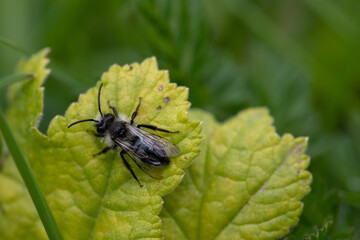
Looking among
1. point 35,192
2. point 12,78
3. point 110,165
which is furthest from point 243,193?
point 12,78

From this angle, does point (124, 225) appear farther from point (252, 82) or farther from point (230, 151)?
point (252, 82)

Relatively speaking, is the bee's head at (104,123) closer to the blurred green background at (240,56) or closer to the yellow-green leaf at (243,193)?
the yellow-green leaf at (243,193)

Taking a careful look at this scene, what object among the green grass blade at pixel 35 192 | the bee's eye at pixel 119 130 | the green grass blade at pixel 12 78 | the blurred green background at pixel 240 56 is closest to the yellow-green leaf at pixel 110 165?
the green grass blade at pixel 35 192

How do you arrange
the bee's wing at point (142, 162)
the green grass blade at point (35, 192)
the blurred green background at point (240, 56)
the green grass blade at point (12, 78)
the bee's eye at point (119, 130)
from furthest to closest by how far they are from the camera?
the blurred green background at point (240, 56) → the bee's eye at point (119, 130) → the green grass blade at point (12, 78) → the bee's wing at point (142, 162) → the green grass blade at point (35, 192)

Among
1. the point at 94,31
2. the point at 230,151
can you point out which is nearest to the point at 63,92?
the point at 94,31

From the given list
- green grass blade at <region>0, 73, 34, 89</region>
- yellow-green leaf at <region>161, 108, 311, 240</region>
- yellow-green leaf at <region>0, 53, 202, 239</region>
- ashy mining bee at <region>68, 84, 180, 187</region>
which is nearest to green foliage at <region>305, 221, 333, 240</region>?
yellow-green leaf at <region>161, 108, 311, 240</region>

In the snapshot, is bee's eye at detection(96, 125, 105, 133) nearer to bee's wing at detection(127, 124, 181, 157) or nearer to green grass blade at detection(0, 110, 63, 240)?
bee's wing at detection(127, 124, 181, 157)

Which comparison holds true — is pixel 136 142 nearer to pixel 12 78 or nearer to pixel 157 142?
pixel 157 142
